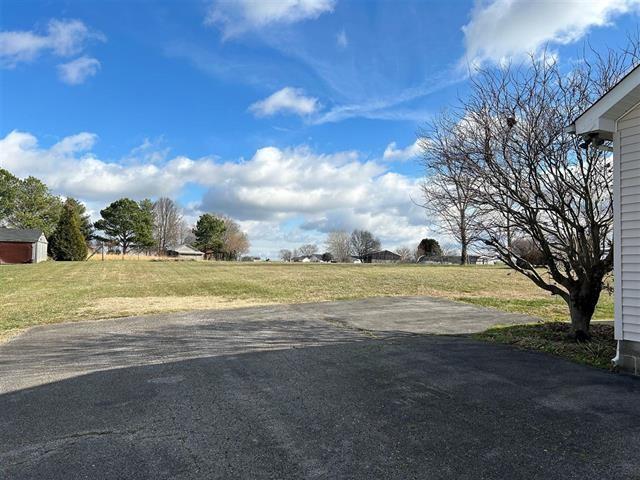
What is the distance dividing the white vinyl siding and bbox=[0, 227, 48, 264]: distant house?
4653 centimetres

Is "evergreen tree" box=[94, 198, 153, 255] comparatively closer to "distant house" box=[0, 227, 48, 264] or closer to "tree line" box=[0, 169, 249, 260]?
"tree line" box=[0, 169, 249, 260]

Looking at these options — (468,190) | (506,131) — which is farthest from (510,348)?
(506,131)

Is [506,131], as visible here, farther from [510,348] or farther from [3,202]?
[3,202]

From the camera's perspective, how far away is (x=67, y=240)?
4453cm

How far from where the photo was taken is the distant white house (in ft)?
15.8

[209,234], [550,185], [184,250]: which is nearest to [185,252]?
[184,250]

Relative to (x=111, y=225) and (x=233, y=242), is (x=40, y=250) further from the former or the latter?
(x=233, y=242)

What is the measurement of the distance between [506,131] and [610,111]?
1725 millimetres

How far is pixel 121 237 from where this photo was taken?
57.9 meters

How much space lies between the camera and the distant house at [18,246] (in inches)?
1558

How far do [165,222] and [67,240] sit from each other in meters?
30.1

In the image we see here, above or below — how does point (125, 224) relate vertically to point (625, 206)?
above

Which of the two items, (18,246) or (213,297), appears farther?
(18,246)

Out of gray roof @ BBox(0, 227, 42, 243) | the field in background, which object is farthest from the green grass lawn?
gray roof @ BBox(0, 227, 42, 243)
